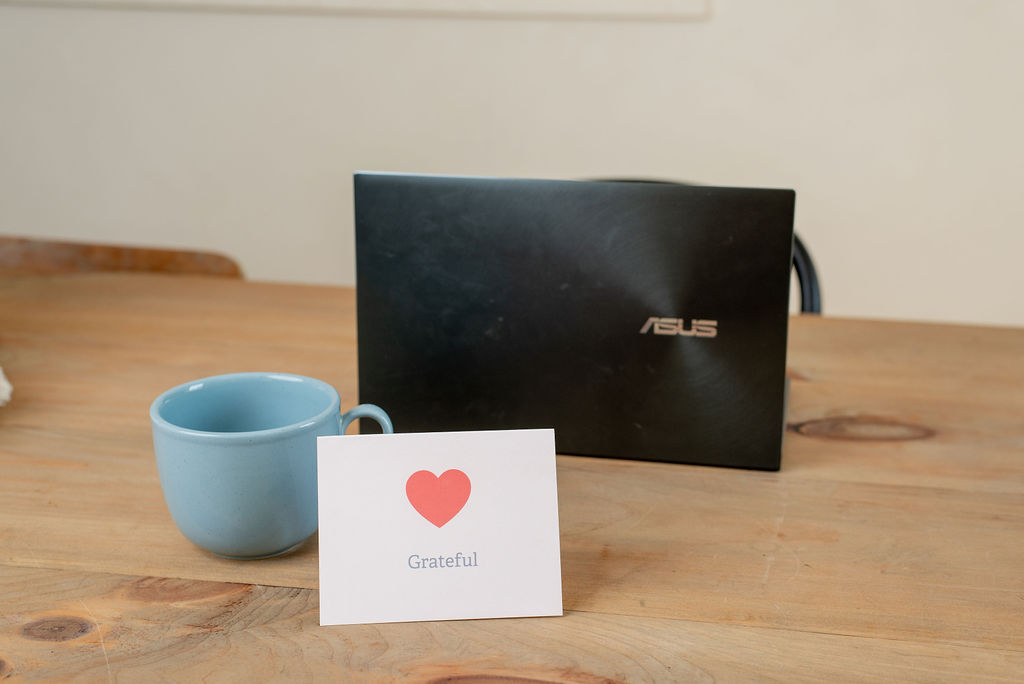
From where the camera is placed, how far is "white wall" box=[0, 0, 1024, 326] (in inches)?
83.4

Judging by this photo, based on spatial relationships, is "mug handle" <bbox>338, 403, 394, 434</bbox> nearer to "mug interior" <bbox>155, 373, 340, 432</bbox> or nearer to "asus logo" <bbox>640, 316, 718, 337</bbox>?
"mug interior" <bbox>155, 373, 340, 432</bbox>

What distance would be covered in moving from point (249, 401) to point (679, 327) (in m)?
0.33

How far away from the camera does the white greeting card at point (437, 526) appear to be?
522mm

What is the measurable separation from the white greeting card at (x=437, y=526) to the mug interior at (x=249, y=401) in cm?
9

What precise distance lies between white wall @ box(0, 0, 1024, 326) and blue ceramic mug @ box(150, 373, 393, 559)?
1774 millimetres

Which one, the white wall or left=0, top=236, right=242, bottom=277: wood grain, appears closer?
left=0, top=236, right=242, bottom=277: wood grain

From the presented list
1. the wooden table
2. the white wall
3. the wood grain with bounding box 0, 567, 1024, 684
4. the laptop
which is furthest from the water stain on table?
the white wall

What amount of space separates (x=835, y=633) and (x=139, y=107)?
7.90 ft

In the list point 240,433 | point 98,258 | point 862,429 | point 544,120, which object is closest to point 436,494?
point 240,433

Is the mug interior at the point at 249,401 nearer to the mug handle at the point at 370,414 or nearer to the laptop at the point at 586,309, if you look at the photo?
the mug handle at the point at 370,414

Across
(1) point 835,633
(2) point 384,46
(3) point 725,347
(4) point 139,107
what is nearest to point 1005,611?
(1) point 835,633

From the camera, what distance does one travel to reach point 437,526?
533 mm

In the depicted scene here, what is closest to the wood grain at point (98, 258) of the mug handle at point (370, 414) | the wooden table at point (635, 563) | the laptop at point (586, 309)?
the wooden table at point (635, 563)

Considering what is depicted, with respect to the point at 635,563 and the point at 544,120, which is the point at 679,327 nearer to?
the point at 635,563
